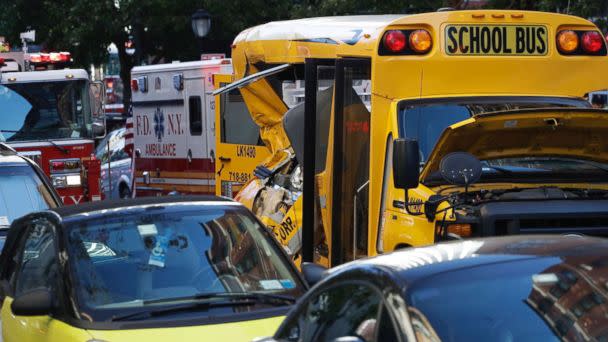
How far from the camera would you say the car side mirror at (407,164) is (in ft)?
29.1

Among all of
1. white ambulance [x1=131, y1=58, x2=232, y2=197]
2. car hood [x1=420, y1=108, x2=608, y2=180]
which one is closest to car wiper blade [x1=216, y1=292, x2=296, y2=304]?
car hood [x1=420, y1=108, x2=608, y2=180]

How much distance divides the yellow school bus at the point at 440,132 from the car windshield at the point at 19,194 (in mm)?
2164

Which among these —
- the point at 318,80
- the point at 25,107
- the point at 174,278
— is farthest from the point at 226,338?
the point at 25,107

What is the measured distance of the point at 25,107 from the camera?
19844mm

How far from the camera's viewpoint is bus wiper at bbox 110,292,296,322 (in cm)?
692

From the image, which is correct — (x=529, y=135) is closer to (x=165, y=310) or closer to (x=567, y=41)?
(x=567, y=41)

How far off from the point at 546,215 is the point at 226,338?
2.90 m

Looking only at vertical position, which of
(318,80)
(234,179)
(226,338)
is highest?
(318,80)

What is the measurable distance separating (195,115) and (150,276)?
13049 millimetres

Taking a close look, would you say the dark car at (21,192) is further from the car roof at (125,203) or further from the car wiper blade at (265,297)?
the car wiper blade at (265,297)

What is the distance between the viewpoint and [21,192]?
11.6 metres

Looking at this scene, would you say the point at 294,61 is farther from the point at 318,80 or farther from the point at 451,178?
the point at 451,178

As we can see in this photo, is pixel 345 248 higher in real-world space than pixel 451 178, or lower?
lower

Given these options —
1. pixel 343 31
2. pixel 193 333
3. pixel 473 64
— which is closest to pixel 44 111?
pixel 343 31
